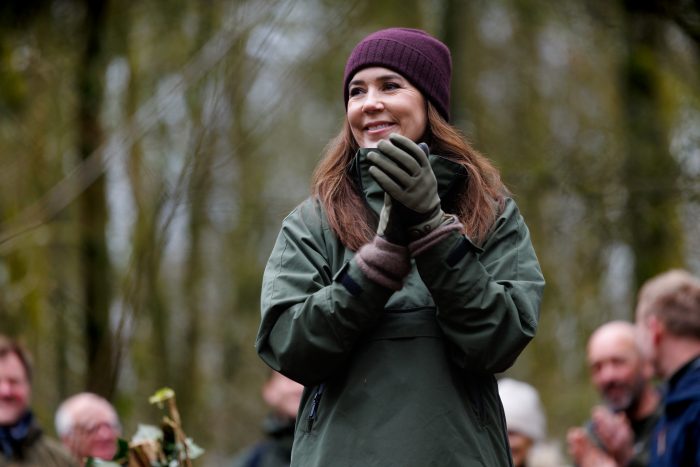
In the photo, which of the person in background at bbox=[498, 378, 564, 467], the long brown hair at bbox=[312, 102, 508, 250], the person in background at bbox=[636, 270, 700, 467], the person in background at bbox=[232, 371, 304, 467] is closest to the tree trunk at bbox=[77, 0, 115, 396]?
the person in background at bbox=[232, 371, 304, 467]

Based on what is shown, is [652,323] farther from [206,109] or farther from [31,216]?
[31,216]

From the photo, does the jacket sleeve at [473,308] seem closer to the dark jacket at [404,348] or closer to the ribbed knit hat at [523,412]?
the dark jacket at [404,348]

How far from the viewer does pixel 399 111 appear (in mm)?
3115

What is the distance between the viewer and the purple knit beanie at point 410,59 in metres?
3.14

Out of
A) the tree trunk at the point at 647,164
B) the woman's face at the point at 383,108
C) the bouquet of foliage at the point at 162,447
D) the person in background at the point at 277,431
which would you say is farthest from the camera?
the tree trunk at the point at 647,164

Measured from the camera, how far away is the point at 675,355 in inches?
196

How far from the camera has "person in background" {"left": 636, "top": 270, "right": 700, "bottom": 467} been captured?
15.3 feet

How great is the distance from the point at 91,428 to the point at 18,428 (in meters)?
0.89

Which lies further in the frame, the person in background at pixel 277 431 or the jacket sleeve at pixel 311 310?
the person in background at pixel 277 431

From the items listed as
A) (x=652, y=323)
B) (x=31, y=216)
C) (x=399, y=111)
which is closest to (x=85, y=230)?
(x=31, y=216)

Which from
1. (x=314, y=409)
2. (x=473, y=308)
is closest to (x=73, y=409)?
(x=314, y=409)

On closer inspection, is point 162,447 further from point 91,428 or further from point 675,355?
point 675,355

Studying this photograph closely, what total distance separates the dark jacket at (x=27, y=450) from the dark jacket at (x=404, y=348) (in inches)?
128

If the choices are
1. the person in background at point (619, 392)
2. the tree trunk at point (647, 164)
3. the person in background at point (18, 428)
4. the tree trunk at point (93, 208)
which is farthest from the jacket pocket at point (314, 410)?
the tree trunk at point (93, 208)
